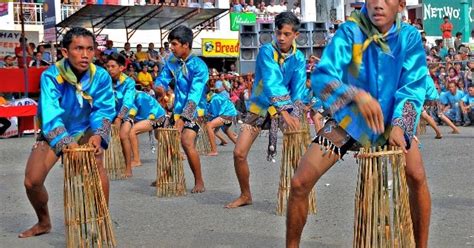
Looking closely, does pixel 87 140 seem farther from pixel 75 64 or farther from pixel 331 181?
pixel 331 181

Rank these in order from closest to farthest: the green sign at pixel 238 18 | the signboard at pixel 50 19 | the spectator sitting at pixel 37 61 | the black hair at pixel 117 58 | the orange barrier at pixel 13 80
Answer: the black hair at pixel 117 58 < the orange barrier at pixel 13 80 < the spectator sitting at pixel 37 61 < the signboard at pixel 50 19 < the green sign at pixel 238 18

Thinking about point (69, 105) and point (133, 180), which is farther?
point (133, 180)

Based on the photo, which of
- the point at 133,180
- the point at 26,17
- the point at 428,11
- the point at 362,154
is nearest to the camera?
the point at 362,154

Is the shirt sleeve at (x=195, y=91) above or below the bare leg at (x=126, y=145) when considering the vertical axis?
above

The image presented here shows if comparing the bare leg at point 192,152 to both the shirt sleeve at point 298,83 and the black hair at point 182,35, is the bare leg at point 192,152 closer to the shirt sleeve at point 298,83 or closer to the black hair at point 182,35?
the black hair at point 182,35

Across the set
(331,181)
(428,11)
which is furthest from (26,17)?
(331,181)

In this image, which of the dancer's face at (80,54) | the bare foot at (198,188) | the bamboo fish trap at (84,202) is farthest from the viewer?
the bare foot at (198,188)

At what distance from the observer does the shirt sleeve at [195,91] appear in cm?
1002

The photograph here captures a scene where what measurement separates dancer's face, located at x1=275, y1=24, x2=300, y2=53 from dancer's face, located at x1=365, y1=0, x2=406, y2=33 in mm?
3145

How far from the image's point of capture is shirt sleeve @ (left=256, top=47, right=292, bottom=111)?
831cm

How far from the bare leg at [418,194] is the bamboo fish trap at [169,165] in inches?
190

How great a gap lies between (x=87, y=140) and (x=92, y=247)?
3.41 ft

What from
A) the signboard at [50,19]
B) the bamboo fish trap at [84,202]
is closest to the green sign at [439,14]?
the signboard at [50,19]

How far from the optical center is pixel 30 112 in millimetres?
21203
